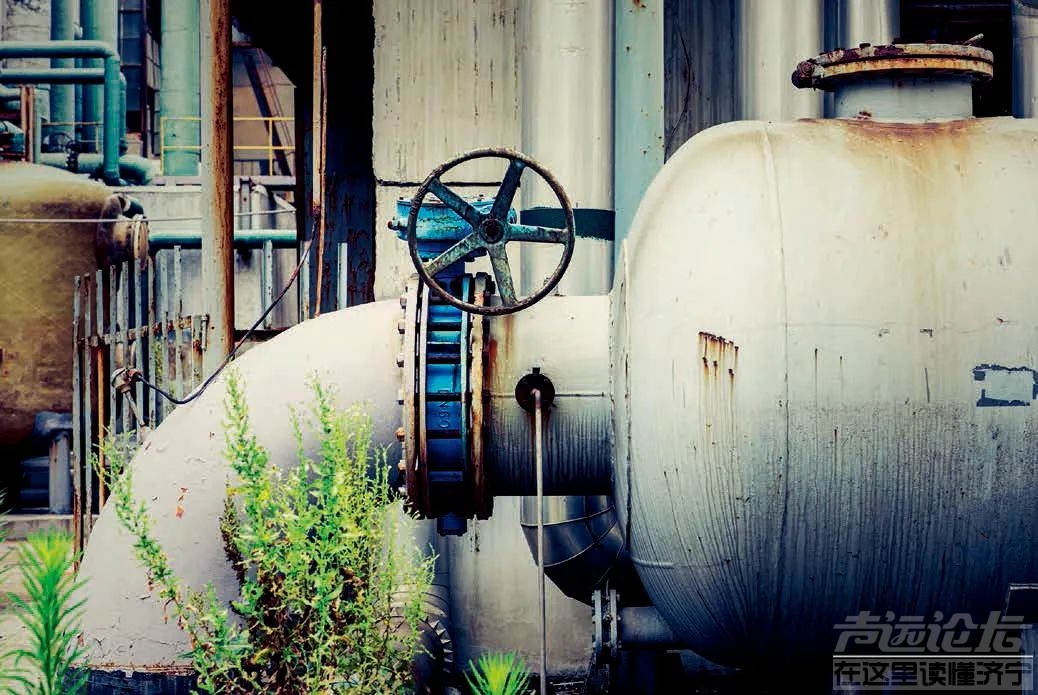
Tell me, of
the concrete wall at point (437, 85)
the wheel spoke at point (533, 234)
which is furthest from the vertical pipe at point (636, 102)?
the wheel spoke at point (533, 234)

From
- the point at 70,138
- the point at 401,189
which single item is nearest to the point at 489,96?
the point at 401,189

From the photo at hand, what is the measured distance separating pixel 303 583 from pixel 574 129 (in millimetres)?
2693

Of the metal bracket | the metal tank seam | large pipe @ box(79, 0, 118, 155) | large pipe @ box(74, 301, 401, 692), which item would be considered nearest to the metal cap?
the metal tank seam

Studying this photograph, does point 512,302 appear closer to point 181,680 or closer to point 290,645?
point 290,645

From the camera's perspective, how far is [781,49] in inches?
209

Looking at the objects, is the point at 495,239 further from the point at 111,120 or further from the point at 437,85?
the point at 111,120

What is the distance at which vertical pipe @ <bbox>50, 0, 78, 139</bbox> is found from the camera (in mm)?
16875

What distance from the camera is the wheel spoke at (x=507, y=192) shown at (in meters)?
3.42

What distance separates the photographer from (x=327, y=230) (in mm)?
7375

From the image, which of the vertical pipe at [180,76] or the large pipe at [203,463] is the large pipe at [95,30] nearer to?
the vertical pipe at [180,76]

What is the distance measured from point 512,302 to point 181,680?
60.2 inches

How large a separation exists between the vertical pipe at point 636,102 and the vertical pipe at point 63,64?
13228 millimetres

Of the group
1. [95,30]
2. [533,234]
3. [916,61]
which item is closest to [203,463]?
[533,234]

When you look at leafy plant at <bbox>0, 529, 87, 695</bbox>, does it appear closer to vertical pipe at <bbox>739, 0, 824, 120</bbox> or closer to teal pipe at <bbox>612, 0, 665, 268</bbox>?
teal pipe at <bbox>612, 0, 665, 268</bbox>
